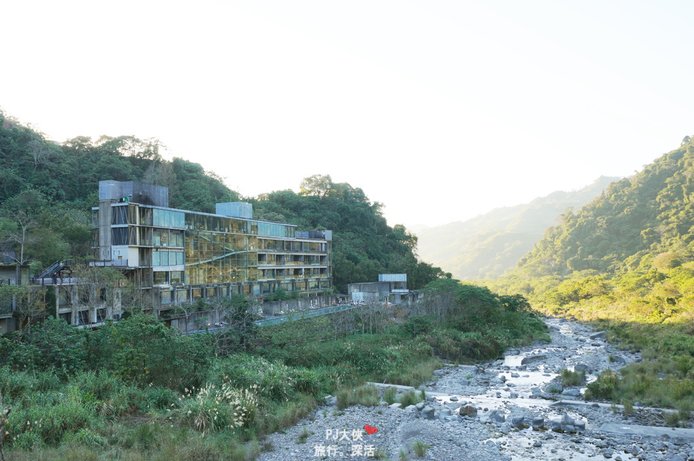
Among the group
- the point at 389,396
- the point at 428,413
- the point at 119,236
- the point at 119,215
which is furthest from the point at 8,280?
the point at 428,413

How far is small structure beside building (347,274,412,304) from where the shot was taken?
6456 cm

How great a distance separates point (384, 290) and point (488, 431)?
167 ft

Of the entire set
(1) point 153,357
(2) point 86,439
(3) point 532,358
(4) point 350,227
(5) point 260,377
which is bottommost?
(3) point 532,358

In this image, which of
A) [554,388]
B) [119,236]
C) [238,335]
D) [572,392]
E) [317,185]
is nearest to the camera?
[572,392]

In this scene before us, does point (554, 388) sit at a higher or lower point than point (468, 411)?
lower

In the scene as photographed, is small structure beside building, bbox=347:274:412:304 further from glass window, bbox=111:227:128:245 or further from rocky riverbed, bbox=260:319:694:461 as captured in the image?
rocky riverbed, bbox=260:319:694:461

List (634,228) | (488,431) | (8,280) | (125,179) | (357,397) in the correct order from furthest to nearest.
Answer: (634,228), (125,179), (8,280), (357,397), (488,431)

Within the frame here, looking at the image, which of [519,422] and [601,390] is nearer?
[519,422]

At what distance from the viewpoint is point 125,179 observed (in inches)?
2827

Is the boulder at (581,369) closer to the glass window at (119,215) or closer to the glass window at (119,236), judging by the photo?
the glass window at (119,236)

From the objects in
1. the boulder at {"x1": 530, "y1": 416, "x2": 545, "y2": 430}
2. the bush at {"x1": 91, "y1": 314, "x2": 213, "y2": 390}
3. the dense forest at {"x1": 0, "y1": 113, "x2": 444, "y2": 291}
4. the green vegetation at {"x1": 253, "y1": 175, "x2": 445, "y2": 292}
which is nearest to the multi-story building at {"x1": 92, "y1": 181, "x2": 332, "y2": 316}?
the dense forest at {"x1": 0, "y1": 113, "x2": 444, "y2": 291}

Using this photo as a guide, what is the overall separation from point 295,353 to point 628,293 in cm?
6255

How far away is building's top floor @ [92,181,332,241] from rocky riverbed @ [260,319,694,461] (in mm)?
30386

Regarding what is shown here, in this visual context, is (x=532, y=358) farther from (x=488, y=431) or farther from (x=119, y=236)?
(x=119, y=236)
